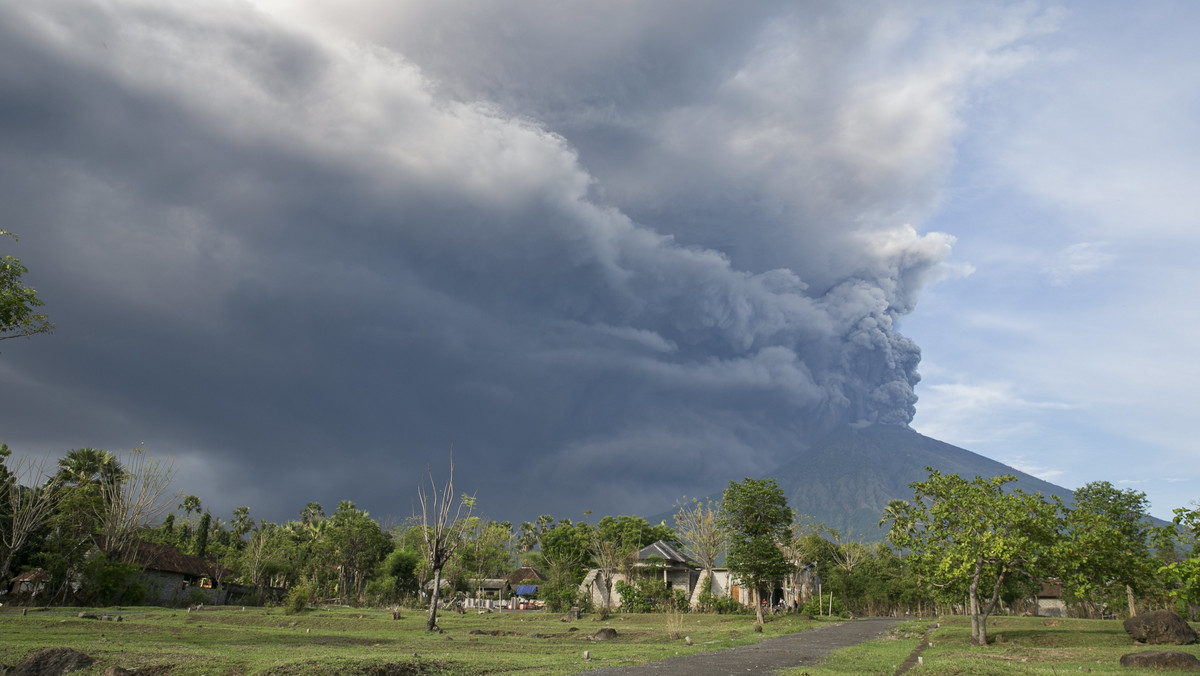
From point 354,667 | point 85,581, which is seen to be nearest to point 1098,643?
point 354,667

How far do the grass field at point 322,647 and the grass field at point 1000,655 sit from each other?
6.44 meters

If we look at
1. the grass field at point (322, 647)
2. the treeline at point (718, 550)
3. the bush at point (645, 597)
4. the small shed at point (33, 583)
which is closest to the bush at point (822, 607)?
the treeline at point (718, 550)

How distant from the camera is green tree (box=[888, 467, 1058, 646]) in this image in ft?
95.0

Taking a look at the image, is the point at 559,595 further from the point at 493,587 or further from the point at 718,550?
the point at 493,587

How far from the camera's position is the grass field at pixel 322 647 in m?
16.6

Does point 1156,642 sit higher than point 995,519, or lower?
lower

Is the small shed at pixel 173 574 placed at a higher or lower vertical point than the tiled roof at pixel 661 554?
lower

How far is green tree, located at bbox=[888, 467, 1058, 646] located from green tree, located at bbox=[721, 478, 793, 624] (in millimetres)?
19626

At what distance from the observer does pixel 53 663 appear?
16.4 metres

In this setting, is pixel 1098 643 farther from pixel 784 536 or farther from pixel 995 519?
pixel 784 536

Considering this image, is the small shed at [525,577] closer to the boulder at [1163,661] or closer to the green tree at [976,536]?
the green tree at [976,536]

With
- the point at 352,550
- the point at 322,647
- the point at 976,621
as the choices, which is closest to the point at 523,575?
the point at 352,550

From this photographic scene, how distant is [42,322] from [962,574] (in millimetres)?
38070

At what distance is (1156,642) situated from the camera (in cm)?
2759
